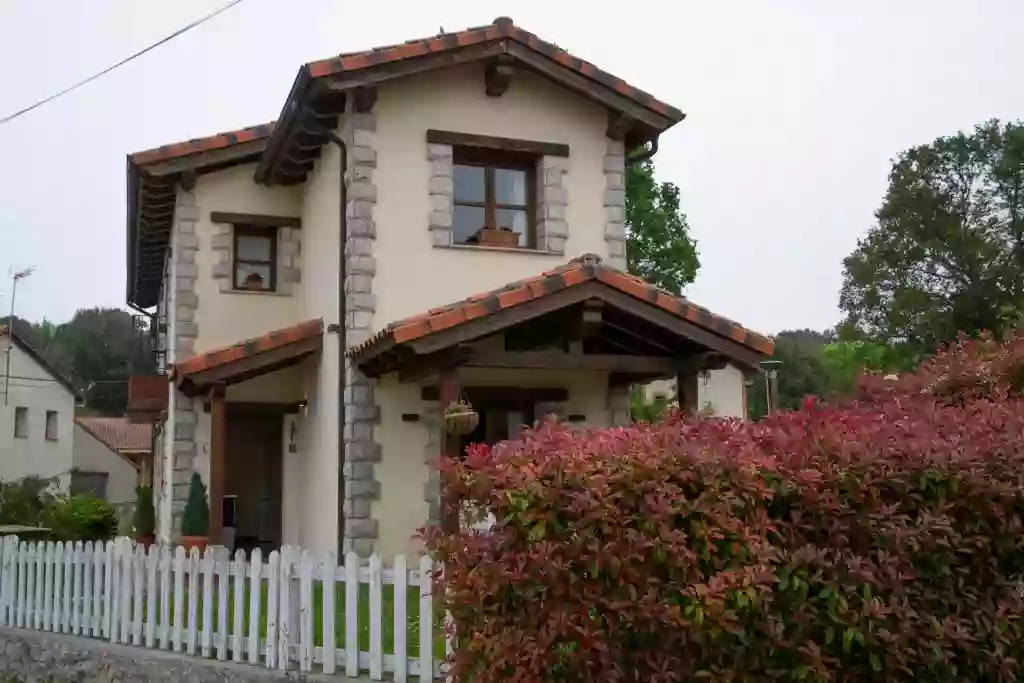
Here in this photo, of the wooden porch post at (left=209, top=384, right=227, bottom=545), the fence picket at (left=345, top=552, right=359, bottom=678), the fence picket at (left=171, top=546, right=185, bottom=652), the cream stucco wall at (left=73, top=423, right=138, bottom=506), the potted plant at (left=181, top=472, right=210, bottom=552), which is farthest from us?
the cream stucco wall at (left=73, top=423, right=138, bottom=506)

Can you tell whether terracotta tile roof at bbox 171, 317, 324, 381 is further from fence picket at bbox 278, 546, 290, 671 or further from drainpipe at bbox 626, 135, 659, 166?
fence picket at bbox 278, 546, 290, 671

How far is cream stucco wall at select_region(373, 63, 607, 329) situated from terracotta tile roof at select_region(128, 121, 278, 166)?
287cm

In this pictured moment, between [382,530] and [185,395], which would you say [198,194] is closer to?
[185,395]

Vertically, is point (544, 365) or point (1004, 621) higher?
point (544, 365)

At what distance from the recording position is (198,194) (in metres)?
14.6

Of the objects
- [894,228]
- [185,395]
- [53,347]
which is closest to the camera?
[185,395]

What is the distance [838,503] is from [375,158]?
27.1 feet

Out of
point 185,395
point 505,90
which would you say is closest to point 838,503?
point 505,90

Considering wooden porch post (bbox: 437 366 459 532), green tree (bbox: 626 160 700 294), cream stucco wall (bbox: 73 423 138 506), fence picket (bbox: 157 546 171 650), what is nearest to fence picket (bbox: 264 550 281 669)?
fence picket (bbox: 157 546 171 650)

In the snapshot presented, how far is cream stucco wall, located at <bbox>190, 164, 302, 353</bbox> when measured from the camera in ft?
47.9

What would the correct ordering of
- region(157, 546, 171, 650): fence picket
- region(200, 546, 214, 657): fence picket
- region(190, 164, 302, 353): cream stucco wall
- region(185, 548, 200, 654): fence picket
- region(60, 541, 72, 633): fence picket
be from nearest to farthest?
region(200, 546, 214, 657): fence picket, region(185, 548, 200, 654): fence picket, region(157, 546, 171, 650): fence picket, region(60, 541, 72, 633): fence picket, region(190, 164, 302, 353): cream stucco wall

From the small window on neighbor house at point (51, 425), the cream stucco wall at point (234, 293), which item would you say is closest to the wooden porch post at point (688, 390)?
the cream stucco wall at point (234, 293)

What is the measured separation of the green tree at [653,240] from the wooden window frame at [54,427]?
22.8 m

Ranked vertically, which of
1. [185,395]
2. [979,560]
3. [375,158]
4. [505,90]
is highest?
[505,90]
